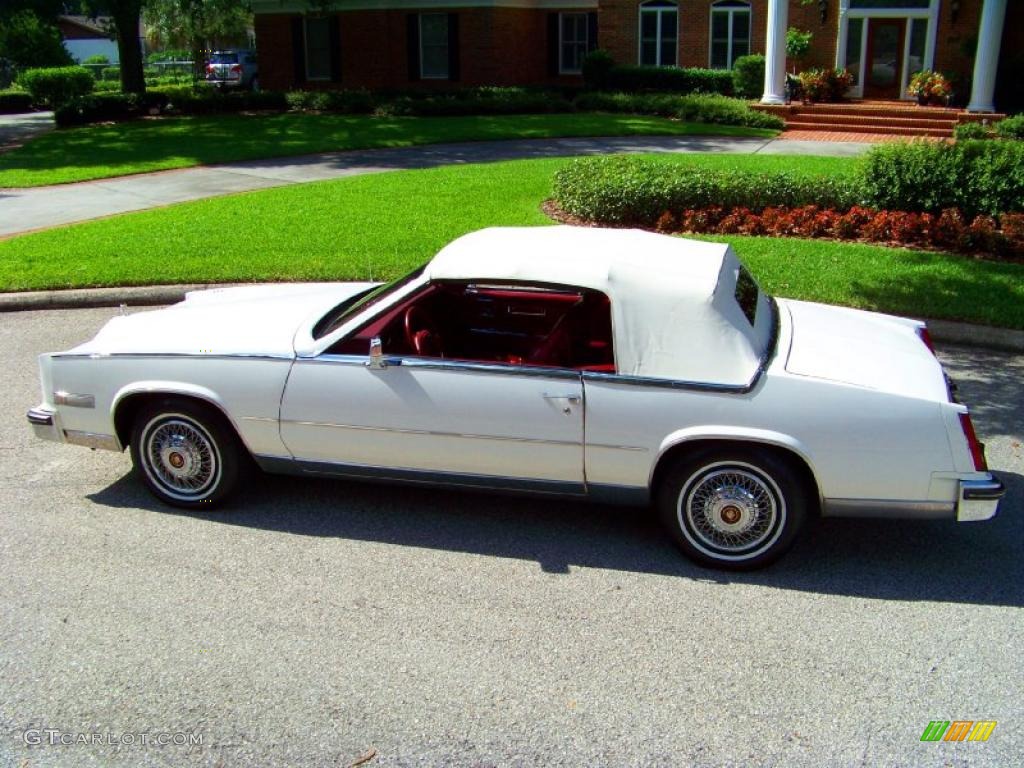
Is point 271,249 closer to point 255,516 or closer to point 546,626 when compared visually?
point 255,516

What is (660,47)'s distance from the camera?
29.4 meters

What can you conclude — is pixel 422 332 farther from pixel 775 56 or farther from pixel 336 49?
pixel 336 49

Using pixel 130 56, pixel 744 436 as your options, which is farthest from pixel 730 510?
pixel 130 56

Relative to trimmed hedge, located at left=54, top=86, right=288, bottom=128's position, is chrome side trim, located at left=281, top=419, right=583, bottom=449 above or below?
below

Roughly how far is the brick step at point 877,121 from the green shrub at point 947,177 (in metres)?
12.3

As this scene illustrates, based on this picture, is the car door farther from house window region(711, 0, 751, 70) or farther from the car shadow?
house window region(711, 0, 751, 70)

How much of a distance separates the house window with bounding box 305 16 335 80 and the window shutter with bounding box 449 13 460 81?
14.0 ft

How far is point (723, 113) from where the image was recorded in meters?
23.5

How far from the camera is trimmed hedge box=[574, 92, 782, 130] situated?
23.4m

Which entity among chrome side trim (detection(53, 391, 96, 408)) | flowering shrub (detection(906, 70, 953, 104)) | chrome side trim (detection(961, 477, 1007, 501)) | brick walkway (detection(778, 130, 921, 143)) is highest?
flowering shrub (detection(906, 70, 953, 104))

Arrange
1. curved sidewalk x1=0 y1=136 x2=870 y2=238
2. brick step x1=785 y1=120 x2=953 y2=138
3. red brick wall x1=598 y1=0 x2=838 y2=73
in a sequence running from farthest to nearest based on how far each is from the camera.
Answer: red brick wall x1=598 y1=0 x2=838 y2=73
brick step x1=785 y1=120 x2=953 y2=138
curved sidewalk x1=0 y1=136 x2=870 y2=238

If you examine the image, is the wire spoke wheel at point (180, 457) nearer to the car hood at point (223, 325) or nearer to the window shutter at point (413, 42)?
the car hood at point (223, 325)

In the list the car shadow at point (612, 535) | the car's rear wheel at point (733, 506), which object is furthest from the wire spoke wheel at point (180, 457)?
the car's rear wheel at point (733, 506)

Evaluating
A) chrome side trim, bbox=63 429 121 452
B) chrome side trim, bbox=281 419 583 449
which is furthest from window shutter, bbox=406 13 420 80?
chrome side trim, bbox=281 419 583 449
